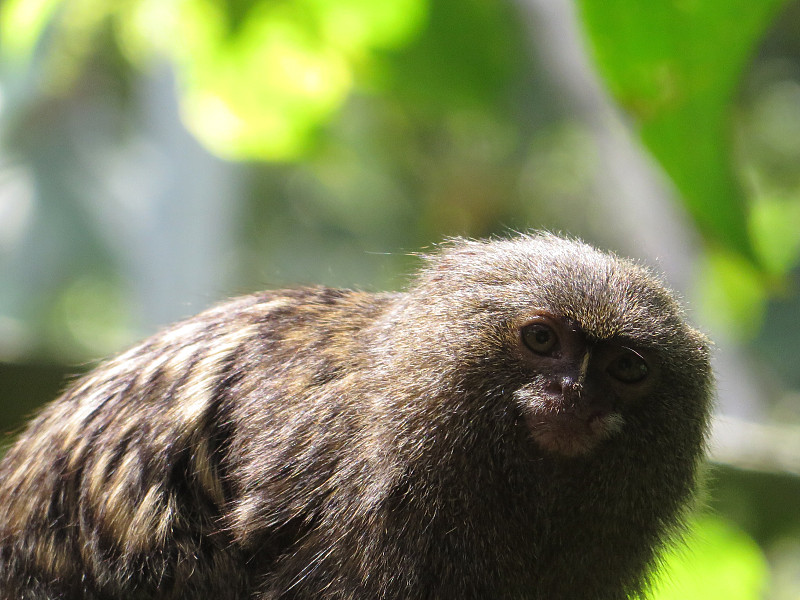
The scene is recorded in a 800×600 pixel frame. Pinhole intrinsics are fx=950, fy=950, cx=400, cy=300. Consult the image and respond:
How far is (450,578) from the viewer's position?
2.41m

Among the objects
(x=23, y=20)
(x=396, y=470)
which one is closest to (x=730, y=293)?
(x=396, y=470)

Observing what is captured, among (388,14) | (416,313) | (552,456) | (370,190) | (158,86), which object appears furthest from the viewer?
(370,190)

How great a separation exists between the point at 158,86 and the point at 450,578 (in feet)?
23.0

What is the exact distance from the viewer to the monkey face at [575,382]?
2.28 m

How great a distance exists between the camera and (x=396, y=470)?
2.44 metres

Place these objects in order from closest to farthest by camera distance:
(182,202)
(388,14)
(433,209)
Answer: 1. (388,14)
2. (182,202)
3. (433,209)

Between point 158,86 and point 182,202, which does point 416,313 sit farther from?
point 158,86

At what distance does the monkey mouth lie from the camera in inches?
89.5

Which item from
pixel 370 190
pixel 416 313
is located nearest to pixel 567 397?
pixel 416 313

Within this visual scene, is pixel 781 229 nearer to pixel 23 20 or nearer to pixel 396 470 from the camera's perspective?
pixel 396 470

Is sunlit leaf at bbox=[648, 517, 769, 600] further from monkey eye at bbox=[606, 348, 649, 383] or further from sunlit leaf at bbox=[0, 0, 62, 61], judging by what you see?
sunlit leaf at bbox=[0, 0, 62, 61]

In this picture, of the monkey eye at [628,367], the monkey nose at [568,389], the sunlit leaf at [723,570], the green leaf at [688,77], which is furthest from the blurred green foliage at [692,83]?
the sunlit leaf at [723,570]

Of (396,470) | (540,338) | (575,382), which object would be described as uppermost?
(540,338)

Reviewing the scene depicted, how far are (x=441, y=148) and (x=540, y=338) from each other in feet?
35.9
